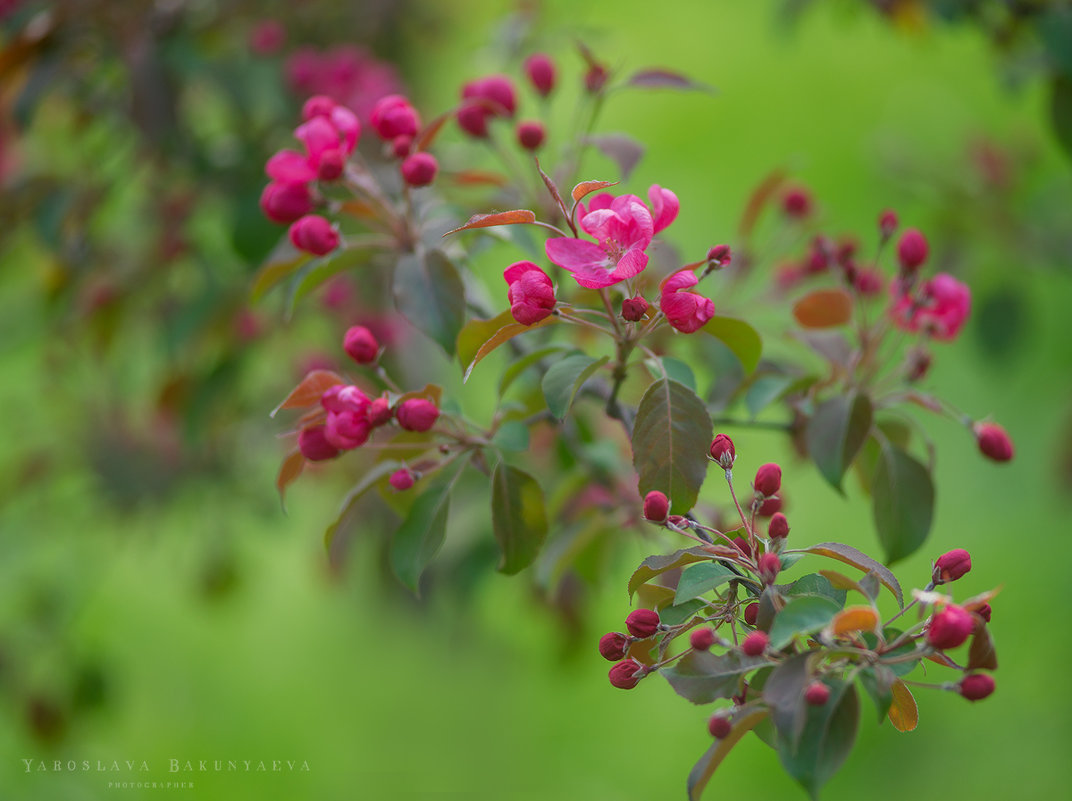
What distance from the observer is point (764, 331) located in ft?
3.08

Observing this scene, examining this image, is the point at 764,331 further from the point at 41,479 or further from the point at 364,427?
the point at 41,479

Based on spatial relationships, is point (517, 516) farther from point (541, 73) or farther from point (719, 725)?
point (541, 73)

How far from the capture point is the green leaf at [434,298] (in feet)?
2.37

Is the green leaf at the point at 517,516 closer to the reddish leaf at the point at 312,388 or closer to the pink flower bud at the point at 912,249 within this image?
the reddish leaf at the point at 312,388

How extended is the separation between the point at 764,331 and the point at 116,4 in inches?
35.2

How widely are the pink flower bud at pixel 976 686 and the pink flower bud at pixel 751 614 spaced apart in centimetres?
11

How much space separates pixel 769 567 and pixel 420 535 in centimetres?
26

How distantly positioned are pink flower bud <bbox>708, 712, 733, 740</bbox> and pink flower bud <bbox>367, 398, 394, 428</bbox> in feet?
0.89

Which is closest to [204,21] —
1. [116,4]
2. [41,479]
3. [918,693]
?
[116,4]

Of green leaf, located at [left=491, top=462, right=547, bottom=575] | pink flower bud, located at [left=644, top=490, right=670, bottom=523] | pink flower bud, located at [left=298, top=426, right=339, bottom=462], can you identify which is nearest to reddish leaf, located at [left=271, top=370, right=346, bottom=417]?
pink flower bud, located at [left=298, top=426, right=339, bottom=462]

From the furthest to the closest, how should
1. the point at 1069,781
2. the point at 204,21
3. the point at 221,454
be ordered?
the point at 1069,781, the point at 221,454, the point at 204,21

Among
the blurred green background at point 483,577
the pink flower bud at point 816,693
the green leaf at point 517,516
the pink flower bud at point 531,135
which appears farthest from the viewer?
the blurred green background at point 483,577

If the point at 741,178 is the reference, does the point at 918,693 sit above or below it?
below

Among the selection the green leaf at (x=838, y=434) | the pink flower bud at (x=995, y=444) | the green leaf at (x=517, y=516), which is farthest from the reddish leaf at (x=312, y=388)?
the pink flower bud at (x=995, y=444)
